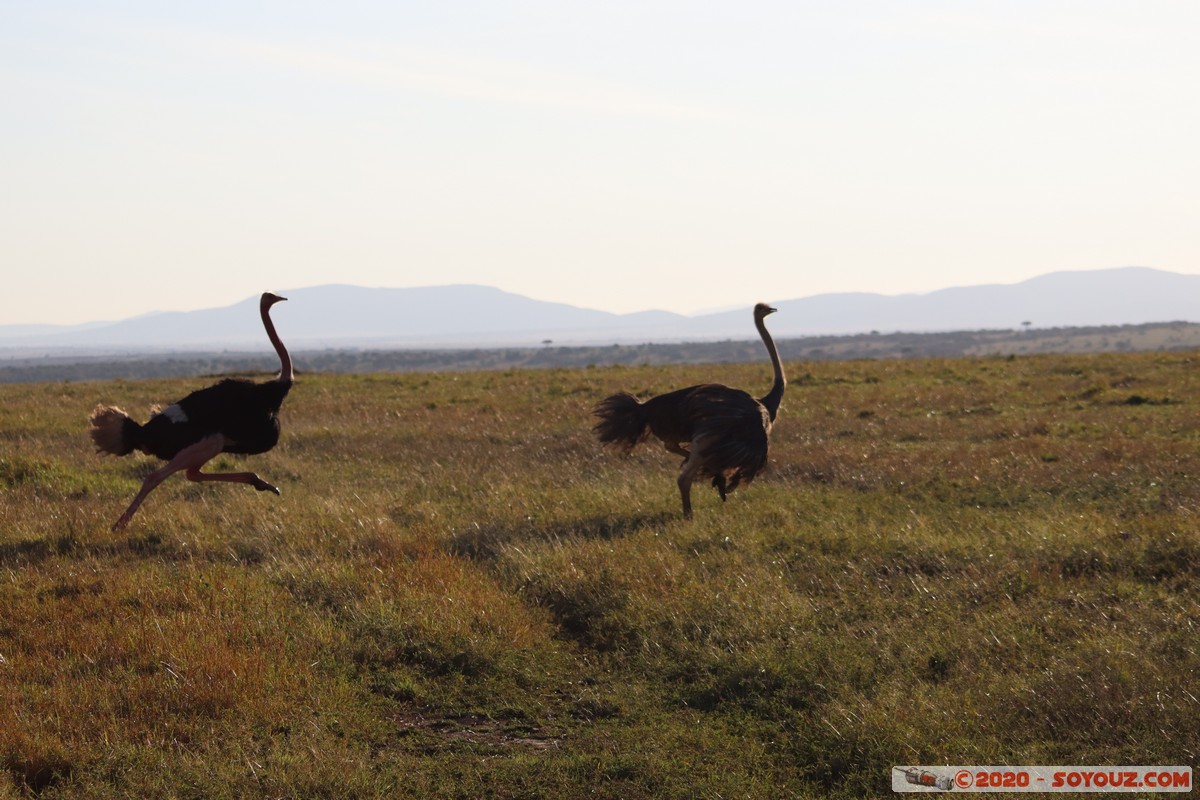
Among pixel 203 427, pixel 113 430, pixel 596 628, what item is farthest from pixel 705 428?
A: pixel 113 430

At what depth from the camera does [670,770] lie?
5.97 meters

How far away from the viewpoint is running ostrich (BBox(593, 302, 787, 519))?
11680 mm

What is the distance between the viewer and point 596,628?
8.33 m

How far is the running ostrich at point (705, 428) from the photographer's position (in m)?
11.7

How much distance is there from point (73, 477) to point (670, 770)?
34.0 ft

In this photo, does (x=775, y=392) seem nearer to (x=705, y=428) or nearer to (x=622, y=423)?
(x=705, y=428)

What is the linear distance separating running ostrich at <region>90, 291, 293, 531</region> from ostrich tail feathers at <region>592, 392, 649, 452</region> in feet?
11.0

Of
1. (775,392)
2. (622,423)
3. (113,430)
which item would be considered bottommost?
(622,423)

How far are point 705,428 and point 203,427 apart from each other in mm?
4781

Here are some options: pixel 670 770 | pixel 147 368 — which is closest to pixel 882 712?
pixel 670 770

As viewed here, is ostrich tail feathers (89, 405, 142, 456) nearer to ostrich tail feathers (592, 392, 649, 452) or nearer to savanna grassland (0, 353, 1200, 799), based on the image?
savanna grassland (0, 353, 1200, 799)

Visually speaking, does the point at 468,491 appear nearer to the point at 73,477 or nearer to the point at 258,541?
the point at 258,541

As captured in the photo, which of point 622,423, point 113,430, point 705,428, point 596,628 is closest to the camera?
point 596,628

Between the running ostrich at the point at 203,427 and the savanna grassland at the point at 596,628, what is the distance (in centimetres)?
66
